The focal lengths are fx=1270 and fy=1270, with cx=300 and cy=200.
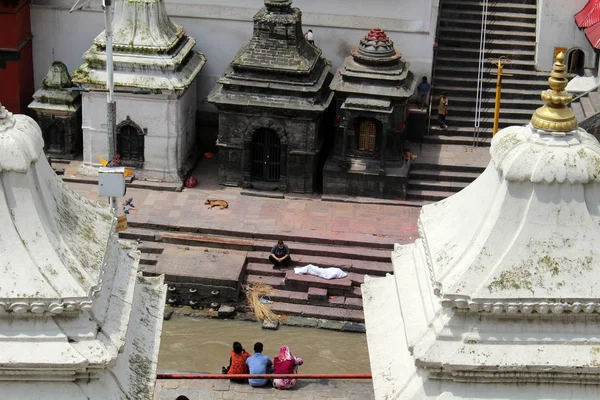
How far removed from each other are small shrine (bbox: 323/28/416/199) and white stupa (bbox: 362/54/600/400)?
1443cm

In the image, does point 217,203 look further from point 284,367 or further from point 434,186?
point 284,367

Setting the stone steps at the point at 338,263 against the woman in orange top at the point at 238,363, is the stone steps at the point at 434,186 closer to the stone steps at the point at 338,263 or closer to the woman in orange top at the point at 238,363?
the stone steps at the point at 338,263

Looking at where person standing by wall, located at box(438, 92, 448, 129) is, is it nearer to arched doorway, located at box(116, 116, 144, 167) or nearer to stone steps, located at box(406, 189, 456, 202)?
Result: stone steps, located at box(406, 189, 456, 202)

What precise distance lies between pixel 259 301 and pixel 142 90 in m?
5.78

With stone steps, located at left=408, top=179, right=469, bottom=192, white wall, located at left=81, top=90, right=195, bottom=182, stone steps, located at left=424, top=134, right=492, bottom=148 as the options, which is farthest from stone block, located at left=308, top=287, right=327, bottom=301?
stone steps, located at left=424, top=134, right=492, bottom=148

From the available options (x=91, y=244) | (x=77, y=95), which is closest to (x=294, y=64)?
(x=77, y=95)

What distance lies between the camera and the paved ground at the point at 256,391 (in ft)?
66.0

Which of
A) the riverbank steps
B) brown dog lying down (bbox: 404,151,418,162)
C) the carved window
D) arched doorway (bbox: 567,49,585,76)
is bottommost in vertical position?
the riverbank steps

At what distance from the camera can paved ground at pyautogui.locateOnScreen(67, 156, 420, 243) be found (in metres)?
27.1

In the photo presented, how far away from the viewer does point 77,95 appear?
2966 cm

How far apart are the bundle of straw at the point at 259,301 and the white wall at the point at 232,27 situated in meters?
6.97

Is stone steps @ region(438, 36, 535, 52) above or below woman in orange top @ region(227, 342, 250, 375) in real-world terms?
above

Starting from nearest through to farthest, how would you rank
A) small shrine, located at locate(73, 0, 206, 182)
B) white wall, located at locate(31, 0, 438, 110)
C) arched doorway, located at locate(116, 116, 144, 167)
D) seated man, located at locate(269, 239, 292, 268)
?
seated man, located at locate(269, 239, 292, 268)
small shrine, located at locate(73, 0, 206, 182)
arched doorway, located at locate(116, 116, 144, 167)
white wall, located at locate(31, 0, 438, 110)

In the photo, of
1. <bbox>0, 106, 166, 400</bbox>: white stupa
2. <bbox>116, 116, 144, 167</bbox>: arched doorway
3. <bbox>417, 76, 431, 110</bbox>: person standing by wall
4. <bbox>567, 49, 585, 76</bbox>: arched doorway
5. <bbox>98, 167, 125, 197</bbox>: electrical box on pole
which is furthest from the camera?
<bbox>567, 49, 585, 76</bbox>: arched doorway
